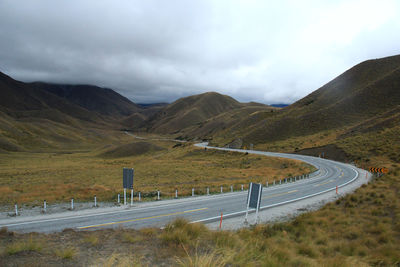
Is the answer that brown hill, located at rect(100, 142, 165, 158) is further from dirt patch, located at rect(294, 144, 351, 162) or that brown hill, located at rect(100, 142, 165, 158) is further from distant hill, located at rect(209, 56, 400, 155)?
dirt patch, located at rect(294, 144, 351, 162)

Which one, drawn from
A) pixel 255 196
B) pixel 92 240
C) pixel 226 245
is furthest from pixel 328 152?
pixel 92 240

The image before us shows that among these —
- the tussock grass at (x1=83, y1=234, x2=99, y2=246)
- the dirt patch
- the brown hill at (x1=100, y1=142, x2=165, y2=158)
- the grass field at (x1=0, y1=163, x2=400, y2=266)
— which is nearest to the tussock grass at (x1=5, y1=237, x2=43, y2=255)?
the grass field at (x1=0, y1=163, x2=400, y2=266)

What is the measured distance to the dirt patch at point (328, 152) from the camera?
49.4m

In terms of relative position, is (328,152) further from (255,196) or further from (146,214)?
(146,214)

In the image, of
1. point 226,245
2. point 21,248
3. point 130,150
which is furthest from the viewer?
point 130,150

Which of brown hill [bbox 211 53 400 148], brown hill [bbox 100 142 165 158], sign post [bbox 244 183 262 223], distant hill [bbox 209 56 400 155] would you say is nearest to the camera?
sign post [bbox 244 183 262 223]

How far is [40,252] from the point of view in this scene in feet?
19.4

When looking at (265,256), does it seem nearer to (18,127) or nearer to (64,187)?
(64,187)

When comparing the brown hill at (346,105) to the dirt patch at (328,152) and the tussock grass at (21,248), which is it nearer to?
the dirt patch at (328,152)

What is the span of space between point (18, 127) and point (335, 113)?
178242 mm

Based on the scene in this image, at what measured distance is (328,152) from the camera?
5456 cm

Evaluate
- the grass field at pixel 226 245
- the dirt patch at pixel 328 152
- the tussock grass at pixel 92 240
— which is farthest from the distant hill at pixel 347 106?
the tussock grass at pixel 92 240

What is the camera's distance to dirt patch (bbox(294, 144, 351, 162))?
162ft

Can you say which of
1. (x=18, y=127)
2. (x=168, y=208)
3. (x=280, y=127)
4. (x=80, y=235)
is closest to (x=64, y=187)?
(x=168, y=208)
